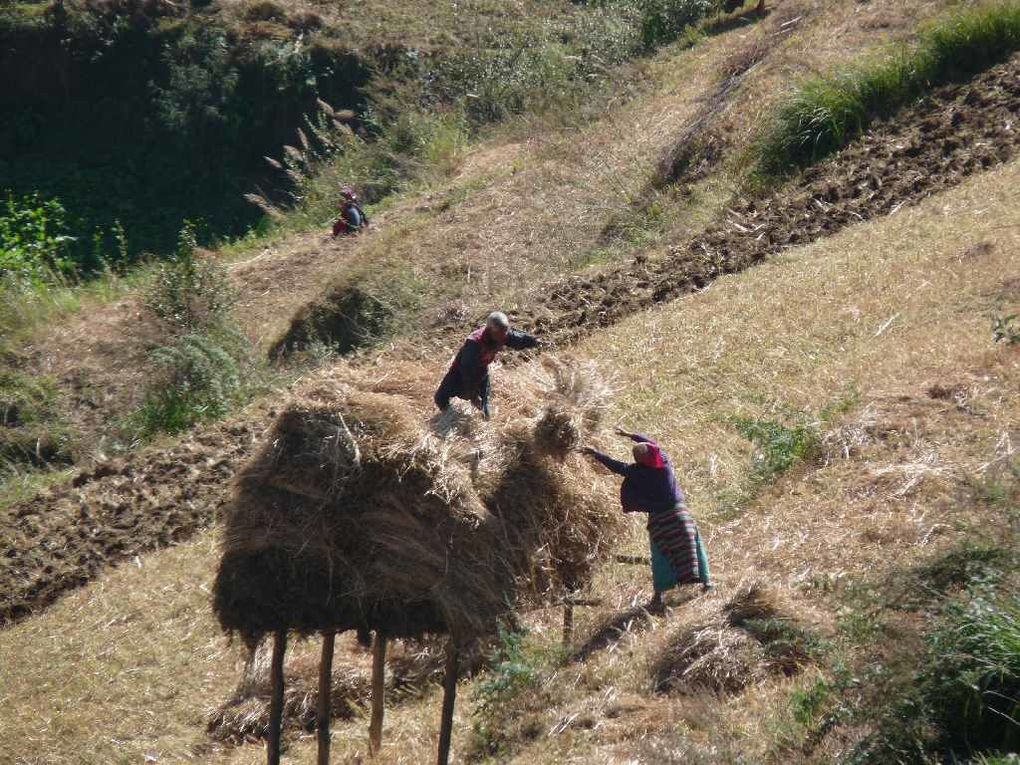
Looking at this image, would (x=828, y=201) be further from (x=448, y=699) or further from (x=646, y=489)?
(x=448, y=699)

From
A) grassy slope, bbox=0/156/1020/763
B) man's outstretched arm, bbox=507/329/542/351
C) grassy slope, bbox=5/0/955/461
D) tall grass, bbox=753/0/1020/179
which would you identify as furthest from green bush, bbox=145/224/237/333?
man's outstretched arm, bbox=507/329/542/351

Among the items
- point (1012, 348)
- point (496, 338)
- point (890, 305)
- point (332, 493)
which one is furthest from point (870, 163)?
point (332, 493)

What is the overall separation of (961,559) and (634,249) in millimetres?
11794

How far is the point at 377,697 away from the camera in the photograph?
886 centimetres

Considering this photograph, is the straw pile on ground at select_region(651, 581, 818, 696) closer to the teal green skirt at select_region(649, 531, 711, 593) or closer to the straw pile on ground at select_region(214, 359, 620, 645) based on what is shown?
the teal green skirt at select_region(649, 531, 711, 593)

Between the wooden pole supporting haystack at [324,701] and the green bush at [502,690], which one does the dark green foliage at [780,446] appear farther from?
the wooden pole supporting haystack at [324,701]

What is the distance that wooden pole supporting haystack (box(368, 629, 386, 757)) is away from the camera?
8633mm

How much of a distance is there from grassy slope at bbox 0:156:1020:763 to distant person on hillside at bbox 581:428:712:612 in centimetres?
28

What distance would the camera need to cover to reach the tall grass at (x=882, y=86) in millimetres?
19188

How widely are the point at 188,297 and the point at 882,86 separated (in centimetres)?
1114

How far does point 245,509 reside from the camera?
7879mm

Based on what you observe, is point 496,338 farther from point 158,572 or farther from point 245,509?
point 158,572

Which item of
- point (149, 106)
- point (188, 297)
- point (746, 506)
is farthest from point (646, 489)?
point (149, 106)

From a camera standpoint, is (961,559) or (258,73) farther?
(258,73)
